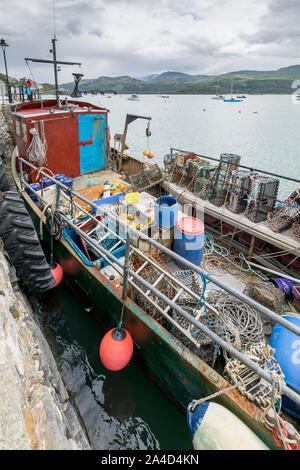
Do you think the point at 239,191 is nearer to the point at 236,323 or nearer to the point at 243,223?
the point at 243,223

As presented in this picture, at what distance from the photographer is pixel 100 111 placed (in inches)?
354

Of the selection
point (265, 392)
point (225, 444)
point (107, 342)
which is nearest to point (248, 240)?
point (265, 392)

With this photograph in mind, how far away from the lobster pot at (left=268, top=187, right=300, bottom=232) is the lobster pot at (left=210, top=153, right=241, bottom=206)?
1.54 meters

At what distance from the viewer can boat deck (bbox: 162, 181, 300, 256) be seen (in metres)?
6.00

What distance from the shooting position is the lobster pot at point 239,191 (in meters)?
6.94

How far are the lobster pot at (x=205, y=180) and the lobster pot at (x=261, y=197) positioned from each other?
145 centimetres

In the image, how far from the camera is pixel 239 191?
705 cm

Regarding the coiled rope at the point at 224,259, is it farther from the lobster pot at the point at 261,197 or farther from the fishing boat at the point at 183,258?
the lobster pot at the point at 261,197

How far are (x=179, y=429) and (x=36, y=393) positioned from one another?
262cm

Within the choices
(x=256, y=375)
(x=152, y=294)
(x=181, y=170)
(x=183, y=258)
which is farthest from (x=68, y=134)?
(x=256, y=375)

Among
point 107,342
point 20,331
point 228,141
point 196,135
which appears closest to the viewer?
point 20,331

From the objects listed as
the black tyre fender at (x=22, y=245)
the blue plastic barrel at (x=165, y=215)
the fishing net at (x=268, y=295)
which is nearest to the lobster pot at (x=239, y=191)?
the blue plastic barrel at (x=165, y=215)

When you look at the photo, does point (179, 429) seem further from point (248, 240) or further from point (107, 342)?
point (248, 240)

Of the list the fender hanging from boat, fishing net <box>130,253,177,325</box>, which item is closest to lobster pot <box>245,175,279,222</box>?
fishing net <box>130,253,177,325</box>
